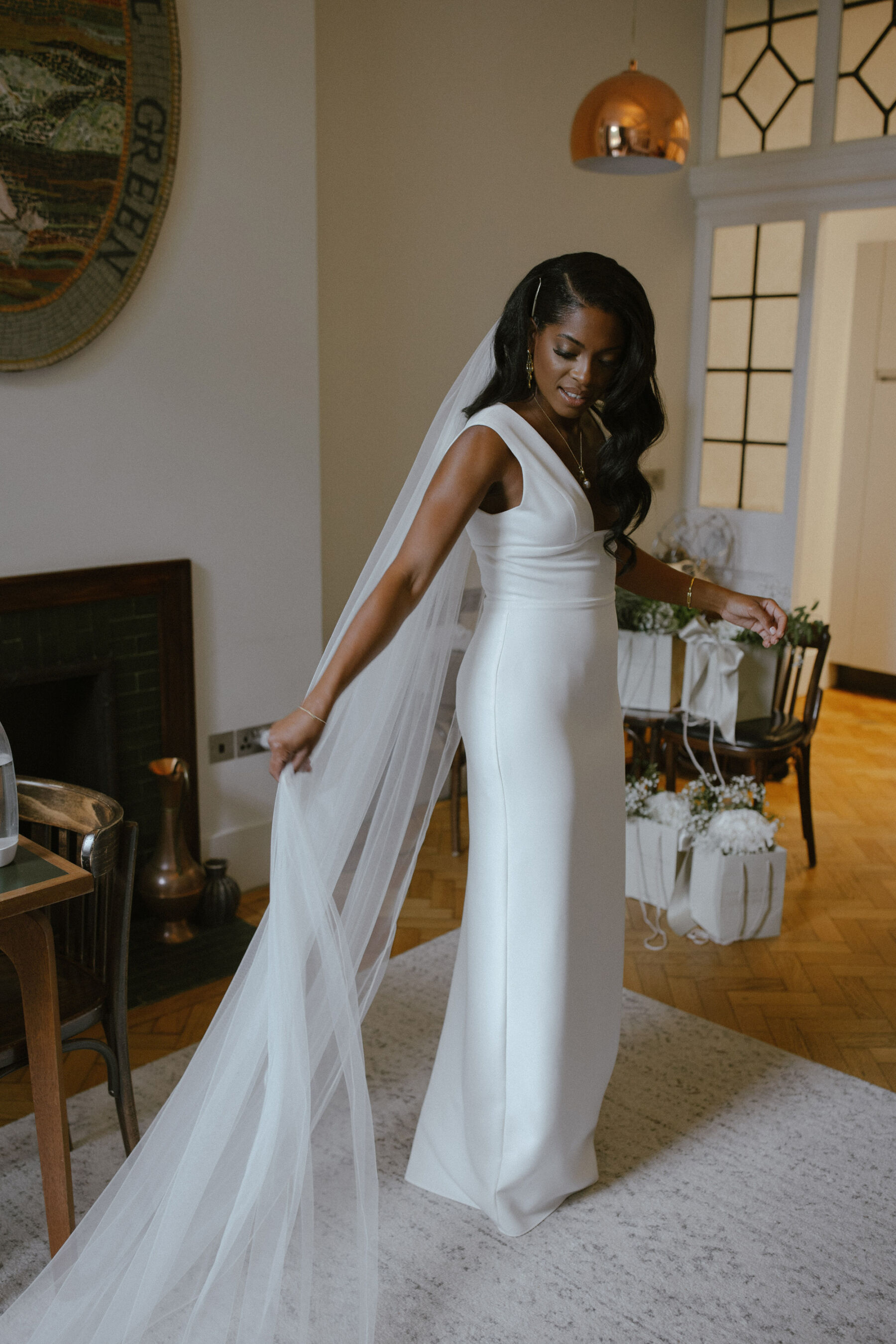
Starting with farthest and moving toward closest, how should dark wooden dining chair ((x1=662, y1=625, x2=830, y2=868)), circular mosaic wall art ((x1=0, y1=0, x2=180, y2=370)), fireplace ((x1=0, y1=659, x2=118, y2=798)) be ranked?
1. dark wooden dining chair ((x1=662, y1=625, x2=830, y2=868))
2. fireplace ((x1=0, y1=659, x2=118, y2=798))
3. circular mosaic wall art ((x1=0, y1=0, x2=180, y2=370))

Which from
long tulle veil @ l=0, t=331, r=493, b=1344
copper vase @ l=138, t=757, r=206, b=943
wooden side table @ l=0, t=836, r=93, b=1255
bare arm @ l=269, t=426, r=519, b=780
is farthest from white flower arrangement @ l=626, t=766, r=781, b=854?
wooden side table @ l=0, t=836, r=93, b=1255

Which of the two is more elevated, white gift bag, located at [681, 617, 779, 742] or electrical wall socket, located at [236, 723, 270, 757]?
white gift bag, located at [681, 617, 779, 742]

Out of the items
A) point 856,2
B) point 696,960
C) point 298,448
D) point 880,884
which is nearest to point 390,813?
point 696,960

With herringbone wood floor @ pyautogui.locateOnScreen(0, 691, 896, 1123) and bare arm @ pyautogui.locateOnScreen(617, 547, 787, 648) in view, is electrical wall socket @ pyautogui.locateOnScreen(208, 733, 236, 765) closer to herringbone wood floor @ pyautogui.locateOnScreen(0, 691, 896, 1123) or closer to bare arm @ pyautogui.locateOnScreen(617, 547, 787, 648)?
herringbone wood floor @ pyautogui.locateOnScreen(0, 691, 896, 1123)

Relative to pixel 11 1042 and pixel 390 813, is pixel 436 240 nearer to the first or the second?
pixel 390 813

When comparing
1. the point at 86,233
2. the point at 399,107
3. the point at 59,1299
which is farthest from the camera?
the point at 399,107

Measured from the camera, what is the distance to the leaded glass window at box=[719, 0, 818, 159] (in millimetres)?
5910

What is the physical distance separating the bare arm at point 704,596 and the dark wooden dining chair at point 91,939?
1220mm

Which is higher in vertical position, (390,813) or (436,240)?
(436,240)

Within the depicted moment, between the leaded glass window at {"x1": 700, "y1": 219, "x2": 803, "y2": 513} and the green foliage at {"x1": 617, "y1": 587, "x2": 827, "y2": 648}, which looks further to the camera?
the leaded glass window at {"x1": 700, "y1": 219, "x2": 803, "y2": 513}

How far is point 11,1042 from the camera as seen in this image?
6.89 ft

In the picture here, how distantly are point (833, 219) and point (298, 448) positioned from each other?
4142 mm

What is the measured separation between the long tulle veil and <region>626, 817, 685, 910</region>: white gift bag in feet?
5.74

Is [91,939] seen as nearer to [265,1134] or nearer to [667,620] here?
[265,1134]
